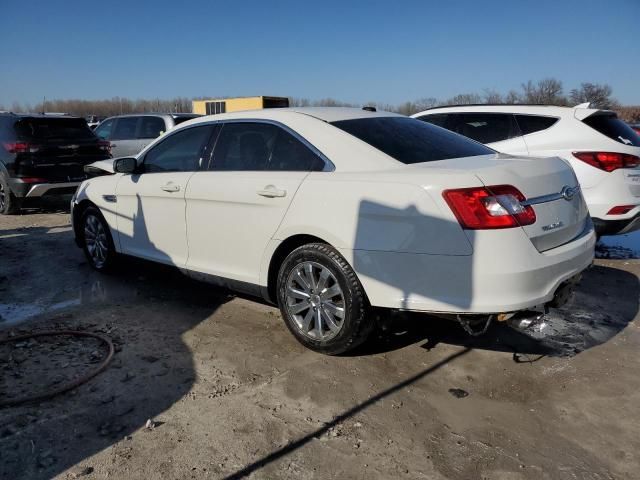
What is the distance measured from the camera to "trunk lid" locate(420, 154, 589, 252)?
3.05 m

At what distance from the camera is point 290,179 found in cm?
364

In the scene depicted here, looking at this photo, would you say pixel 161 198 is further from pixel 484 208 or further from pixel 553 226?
pixel 553 226

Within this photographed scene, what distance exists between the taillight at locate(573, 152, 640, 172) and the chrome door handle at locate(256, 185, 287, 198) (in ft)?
12.2

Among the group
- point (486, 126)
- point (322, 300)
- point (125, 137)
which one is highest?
point (486, 126)

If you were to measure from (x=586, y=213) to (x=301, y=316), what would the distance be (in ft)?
6.90

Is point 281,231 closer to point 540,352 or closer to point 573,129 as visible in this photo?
point 540,352

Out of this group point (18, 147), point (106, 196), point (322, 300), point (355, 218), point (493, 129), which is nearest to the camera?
point (355, 218)

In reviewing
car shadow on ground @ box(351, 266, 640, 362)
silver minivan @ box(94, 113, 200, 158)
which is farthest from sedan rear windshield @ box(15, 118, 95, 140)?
car shadow on ground @ box(351, 266, 640, 362)

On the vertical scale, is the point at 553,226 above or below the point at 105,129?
below

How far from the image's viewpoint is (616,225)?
5520mm

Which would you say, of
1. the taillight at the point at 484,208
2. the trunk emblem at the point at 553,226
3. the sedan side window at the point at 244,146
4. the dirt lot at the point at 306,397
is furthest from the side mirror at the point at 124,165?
the trunk emblem at the point at 553,226

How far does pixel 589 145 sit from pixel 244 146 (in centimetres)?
381

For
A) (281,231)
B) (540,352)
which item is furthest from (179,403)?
(540,352)

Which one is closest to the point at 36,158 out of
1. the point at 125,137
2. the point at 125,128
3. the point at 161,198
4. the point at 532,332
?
the point at 125,137
